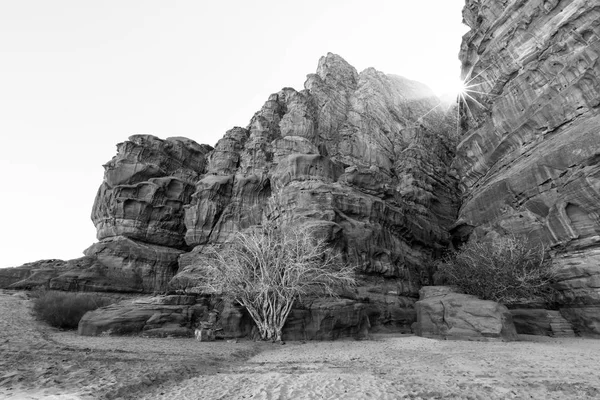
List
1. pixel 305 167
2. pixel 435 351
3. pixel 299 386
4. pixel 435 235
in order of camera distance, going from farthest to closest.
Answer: pixel 435 235, pixel 305 167, pixel 435 351, pixel 299 386

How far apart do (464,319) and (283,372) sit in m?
18.2

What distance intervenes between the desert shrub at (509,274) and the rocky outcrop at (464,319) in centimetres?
235

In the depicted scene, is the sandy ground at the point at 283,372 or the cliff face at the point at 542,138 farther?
the cliff face at the point at 542,138

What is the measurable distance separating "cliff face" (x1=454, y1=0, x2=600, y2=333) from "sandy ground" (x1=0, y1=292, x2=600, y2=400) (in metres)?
16.6

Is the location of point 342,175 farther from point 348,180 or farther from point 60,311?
point 60,311

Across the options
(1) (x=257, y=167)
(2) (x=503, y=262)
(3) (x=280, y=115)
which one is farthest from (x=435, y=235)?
(3) (x=280, y=115)

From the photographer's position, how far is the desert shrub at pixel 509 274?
26.7 metres

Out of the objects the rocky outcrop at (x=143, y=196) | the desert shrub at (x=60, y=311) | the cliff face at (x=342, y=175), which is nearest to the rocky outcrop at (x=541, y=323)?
the cliff face at (x=342, y=175)

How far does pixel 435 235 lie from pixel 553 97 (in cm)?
2379

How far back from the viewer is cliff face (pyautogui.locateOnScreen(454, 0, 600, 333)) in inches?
1106

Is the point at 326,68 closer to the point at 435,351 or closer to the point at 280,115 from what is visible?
the point at 280,115

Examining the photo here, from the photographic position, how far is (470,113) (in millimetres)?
54781

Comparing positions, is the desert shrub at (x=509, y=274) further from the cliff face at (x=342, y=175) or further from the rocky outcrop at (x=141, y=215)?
the rocky outcrop at (x=141, y=215)

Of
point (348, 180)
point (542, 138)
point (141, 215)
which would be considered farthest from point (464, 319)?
point (141, 215)
